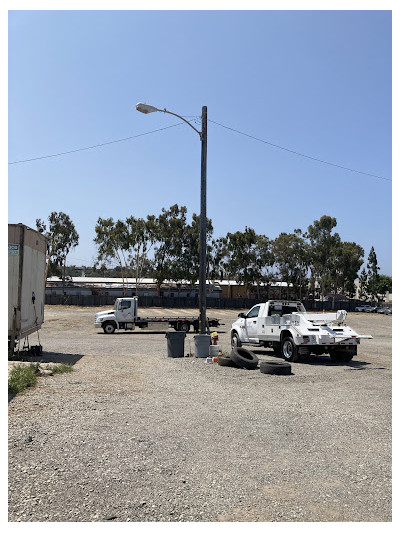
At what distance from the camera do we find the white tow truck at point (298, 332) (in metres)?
15.5

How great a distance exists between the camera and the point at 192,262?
259ft

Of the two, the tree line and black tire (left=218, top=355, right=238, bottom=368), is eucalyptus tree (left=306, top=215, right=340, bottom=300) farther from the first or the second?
black tire (left=218, top=355, right=238, bottom=368)

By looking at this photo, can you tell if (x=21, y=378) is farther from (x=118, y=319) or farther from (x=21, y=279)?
(x=118, y=319)

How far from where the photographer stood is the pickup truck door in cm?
1828

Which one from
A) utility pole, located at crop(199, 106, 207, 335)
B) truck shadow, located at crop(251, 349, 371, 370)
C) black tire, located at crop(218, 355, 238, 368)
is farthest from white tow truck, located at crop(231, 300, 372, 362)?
black tire, located at crop(218, 355, 238, 368)

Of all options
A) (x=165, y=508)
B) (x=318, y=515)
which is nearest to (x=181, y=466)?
(x=165, y=508)

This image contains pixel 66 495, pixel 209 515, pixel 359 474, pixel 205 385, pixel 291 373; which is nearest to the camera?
pixel 209 515

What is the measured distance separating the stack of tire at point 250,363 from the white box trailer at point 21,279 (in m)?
6.12

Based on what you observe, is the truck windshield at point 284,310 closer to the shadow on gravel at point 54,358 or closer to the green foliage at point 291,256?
the shadow on gravel at point 54,358

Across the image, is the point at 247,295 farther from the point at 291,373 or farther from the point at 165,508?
the point at 165,508

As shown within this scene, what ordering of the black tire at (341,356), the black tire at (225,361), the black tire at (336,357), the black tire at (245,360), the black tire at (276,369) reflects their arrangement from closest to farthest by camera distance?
the black tire at (276,369)
the black tire at (245,360)
the black tire at (225,361)
the black tire at (341,356)
the black tire at (336,357)

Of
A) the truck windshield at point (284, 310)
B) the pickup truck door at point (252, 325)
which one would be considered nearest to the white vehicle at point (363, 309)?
the pickup truck door at point (252, 325)

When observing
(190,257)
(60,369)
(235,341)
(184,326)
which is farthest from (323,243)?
(60,369)

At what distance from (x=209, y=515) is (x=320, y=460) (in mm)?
2200
